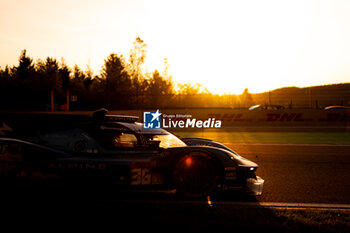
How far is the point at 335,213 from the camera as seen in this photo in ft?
12.6

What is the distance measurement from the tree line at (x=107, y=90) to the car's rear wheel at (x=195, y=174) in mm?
17125

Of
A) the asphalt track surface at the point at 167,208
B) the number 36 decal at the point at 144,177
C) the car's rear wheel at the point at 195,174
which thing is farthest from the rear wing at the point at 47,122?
the car's rear wheel at the point at 195,174

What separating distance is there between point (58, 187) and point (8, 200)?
0.70 meters

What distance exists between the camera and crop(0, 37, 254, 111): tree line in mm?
23141

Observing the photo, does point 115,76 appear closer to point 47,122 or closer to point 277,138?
point 277,138

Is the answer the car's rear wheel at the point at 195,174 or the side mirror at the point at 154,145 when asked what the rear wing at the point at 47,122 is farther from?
the car's rear wheel at the point at 195,174

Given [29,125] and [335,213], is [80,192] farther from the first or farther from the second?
[335,213]

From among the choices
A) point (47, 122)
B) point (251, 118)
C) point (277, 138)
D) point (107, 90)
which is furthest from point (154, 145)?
point (107, 90)

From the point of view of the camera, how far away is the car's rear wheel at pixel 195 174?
4.36 m

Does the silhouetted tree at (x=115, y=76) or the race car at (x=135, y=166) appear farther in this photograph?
the silhouetted tree at (x=115, y=76)

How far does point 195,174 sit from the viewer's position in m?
4.38

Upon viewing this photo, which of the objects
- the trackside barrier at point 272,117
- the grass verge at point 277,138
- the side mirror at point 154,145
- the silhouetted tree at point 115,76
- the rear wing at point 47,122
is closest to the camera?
the side mirror at point 154,145

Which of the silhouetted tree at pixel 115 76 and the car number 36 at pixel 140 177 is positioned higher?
the silhouetted tree at pixel 115 76

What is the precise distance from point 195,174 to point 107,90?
114 feet
